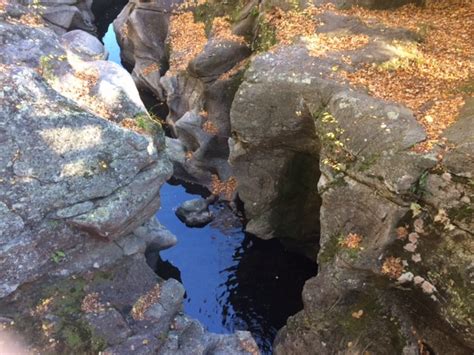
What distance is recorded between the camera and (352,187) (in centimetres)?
1142

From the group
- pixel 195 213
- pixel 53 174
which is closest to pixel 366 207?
pixel 53 174

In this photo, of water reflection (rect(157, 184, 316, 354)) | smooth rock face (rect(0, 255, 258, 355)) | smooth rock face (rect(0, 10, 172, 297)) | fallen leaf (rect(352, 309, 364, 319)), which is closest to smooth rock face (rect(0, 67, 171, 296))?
smooth rock face (rect(0, 10, 172, 297))

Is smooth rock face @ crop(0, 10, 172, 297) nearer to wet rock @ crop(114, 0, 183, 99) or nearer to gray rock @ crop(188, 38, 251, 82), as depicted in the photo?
gray rock @ crop(188, 38, 251, 82)

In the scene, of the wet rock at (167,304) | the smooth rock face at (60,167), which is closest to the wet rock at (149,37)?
the smooth rock face at (60,167)

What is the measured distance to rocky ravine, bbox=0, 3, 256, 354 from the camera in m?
10.9

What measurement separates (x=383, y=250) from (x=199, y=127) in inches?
464

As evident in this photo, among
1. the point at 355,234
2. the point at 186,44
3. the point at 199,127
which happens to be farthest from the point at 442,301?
the point at 186,44

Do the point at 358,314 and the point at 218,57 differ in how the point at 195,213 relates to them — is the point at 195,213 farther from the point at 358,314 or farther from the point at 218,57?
the point at 358,314

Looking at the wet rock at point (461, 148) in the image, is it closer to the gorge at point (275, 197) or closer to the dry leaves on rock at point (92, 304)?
the gorge at point (275, 197)

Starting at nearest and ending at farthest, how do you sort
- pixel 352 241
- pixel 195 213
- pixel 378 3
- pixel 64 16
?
pixel 352 241 < pixel 378 3 < pixel 195 213 < pixel 64 16

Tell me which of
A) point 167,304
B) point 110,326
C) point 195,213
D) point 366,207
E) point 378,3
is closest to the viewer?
point 366,207

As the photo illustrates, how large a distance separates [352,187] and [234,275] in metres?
6.76

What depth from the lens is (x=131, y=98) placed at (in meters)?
13.3

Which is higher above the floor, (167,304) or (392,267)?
(392,267)
